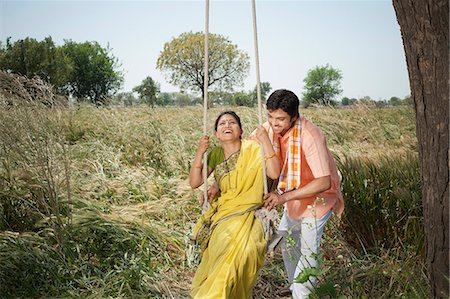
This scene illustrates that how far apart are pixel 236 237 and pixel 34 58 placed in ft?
86.8

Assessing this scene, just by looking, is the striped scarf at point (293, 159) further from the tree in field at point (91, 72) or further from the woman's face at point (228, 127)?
the tree in field at point (91, 72)

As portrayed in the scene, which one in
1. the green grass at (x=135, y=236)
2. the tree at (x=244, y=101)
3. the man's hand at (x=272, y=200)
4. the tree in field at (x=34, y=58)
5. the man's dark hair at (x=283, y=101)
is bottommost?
the green grass at (x=135, y=236)

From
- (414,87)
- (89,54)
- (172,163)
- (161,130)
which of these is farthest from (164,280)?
(89,54)

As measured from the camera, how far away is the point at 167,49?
37750mm

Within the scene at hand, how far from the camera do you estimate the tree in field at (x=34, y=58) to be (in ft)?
85.7

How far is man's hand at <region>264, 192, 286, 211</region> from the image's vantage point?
2.90 metres

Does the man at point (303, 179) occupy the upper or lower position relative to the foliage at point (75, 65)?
lower

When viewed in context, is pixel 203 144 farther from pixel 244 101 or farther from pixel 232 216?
pixel 244 101

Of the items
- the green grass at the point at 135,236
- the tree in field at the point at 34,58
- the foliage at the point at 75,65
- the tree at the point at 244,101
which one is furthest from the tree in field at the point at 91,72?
the green grass at the point at 135,236

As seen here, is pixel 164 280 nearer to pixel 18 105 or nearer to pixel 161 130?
pixel 18 105

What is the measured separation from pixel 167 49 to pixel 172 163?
3214 centimetres

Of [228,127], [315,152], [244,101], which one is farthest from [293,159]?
[244,101]

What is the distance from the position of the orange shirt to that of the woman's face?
256 mm

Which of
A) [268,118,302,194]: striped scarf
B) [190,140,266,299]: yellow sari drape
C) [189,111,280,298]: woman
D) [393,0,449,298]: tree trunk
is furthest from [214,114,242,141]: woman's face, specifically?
[393,0,449,298]: tree trunk
